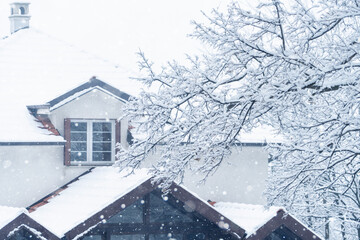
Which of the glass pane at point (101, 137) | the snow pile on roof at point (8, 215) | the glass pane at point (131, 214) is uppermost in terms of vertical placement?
the glass pane at point (101, 137)

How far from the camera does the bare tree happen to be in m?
8.13

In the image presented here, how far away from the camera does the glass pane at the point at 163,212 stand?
13.7 metres

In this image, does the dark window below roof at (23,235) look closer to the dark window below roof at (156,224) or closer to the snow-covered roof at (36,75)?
the dark window below roof at (156,224)

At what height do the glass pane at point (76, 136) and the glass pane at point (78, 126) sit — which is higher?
the glass pane at point (78, 126)

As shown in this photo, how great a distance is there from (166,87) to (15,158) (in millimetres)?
7390

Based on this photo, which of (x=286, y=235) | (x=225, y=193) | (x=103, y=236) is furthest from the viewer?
(x=225, y=193)

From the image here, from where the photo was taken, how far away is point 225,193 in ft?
57.5

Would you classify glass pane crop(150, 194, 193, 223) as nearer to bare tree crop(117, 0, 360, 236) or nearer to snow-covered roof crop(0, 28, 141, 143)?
snow-covered roof crop(0, 28, 141, 143)

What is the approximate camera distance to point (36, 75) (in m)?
17.6

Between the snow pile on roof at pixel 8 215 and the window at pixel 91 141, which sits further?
the window at pixel 91 141

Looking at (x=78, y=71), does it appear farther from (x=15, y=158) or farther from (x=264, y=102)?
(x=264, y=102)

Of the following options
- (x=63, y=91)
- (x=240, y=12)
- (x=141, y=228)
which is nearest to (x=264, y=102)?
(x=240, y=12)

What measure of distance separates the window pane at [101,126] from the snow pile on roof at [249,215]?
353 centimetres

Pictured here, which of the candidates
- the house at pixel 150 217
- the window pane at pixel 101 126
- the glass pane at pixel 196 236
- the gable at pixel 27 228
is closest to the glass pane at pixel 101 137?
the window pane at pixel 101 126
